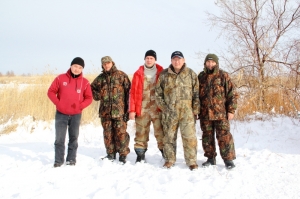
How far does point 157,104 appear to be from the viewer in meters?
4.21

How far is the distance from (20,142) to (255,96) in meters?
6.16

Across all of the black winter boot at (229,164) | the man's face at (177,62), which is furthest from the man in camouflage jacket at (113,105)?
the black winter boot at (229,164)

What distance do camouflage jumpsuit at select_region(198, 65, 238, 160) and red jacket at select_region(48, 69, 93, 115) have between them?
1891mm

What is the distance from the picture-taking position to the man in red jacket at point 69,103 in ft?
14.0

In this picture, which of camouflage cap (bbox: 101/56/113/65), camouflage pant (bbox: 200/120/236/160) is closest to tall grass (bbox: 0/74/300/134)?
camouflage pant (bbox: 200/120/236/160)

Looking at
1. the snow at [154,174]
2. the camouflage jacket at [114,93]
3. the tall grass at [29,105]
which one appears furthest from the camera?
the tall grass at [29,105]

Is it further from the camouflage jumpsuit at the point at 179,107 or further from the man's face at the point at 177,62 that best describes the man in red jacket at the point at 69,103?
the man's face at the point at 177,62

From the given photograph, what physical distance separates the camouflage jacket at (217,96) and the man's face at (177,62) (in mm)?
395

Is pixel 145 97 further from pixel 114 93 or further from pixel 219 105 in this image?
pixel 219 105

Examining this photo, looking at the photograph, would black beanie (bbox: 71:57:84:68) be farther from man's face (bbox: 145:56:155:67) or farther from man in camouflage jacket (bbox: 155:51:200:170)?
man in camouflage jacket (bbox: 155:51:200:170)

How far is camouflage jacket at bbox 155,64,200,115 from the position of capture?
4090 millimetres

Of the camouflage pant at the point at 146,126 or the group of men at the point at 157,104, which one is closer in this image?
the group of men at the point at 157,104

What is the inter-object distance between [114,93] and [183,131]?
1.31 m

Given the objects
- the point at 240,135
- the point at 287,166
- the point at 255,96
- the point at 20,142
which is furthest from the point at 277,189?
the point at 20,142
